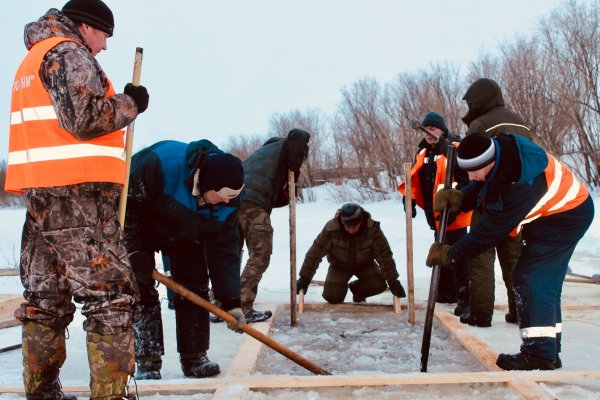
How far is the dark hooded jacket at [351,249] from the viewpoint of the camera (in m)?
4.88

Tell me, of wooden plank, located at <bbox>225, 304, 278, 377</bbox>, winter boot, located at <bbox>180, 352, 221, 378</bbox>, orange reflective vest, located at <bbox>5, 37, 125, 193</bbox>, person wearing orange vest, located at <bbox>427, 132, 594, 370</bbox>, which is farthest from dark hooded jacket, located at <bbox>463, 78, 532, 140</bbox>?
orange reflective vest, located at <bbox>5, 37, 125, 193</bbox>

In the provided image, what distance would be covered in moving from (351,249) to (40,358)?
3346 millimetres

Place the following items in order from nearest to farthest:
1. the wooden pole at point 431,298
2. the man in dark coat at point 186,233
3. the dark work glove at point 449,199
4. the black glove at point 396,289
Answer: the man in dark coat at point 186,233, the wooden pole at point 431,298, the dark work glove at point 449,199, the black glove at point 396,289

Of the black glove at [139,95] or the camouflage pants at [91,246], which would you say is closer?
the camouflage pants at [91,246]

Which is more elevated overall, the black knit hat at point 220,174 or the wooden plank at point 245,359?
the black knit hat at point 220,174

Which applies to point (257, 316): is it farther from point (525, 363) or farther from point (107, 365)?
point (107, 365)

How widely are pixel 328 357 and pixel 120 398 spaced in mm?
1757

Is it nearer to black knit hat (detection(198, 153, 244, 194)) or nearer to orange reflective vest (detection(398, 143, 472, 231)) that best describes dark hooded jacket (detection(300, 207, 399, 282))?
orange reflective vest (detection(398, 143, 472, 231))

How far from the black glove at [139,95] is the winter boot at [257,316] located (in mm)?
2429

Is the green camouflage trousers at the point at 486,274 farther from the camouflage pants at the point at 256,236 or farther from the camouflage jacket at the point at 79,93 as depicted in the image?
the camouflage jacket at the point at 79,93

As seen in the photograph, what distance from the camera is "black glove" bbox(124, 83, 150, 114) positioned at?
7.09ft

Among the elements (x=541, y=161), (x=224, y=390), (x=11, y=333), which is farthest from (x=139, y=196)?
(x=11, y=333)

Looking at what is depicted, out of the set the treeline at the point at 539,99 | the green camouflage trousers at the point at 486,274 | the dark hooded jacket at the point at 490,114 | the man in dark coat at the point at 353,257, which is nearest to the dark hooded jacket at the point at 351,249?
the man in dark coat at the point at 353,257

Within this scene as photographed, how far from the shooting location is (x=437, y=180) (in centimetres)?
468
